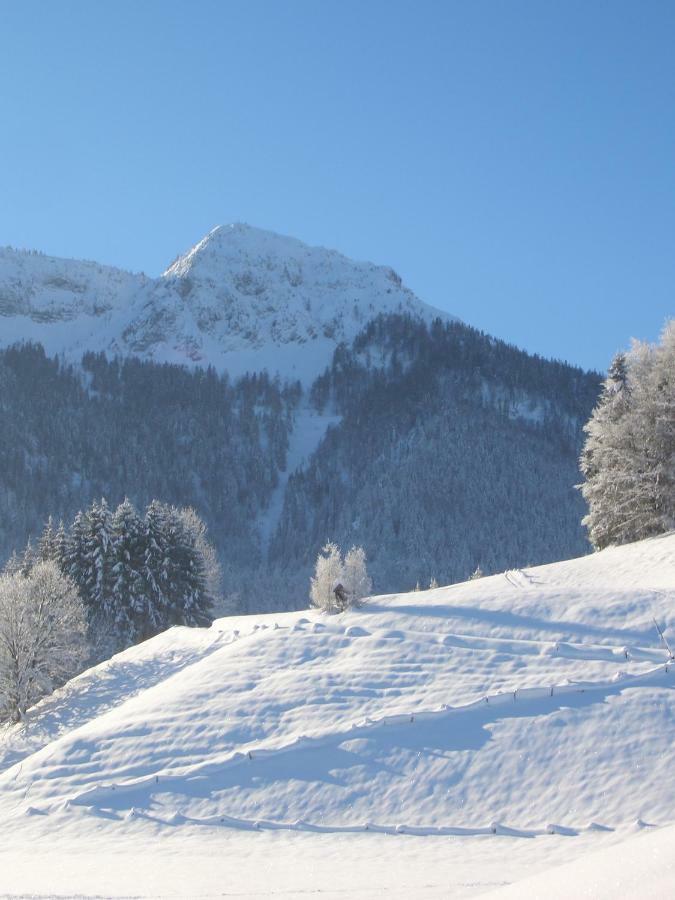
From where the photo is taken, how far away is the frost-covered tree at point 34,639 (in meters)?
36.4

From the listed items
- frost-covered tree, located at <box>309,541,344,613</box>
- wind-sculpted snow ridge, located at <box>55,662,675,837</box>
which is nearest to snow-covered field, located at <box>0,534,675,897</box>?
wind-sculpted snow ridge, located at <box>55,662,675,837</box>

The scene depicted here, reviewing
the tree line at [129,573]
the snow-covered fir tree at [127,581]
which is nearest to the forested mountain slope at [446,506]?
the tree line at [129,573]

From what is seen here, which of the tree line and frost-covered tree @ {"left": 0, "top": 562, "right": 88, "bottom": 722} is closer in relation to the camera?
frost-covered tree @ {"left": 0, "top": 562, "right": 88, "bottom": 722}

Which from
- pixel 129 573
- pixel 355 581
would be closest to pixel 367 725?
pixel 355 581

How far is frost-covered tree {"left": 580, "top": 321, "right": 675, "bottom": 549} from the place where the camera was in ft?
126

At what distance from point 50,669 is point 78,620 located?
17.3ft

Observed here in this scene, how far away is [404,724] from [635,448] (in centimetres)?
2088

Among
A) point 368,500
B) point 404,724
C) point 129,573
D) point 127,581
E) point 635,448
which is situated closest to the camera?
point 404,724

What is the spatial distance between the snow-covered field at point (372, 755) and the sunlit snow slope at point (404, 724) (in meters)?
0.07

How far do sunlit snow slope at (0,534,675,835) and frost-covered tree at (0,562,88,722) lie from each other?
11.2 feet

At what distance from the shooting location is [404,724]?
2422 cm

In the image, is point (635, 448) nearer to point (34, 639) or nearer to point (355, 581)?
point (355, 581)

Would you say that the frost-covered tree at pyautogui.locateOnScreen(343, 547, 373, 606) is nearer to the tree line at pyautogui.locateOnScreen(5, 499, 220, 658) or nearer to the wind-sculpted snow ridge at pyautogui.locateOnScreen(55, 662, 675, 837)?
the wind-sculpted snow ridge at pyautogui.locateOnScreen(55, 662, 675, 837)

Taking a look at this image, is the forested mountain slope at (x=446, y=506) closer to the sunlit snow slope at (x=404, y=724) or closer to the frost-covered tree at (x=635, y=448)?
the frost-covered tree at (x=635, y=448)
